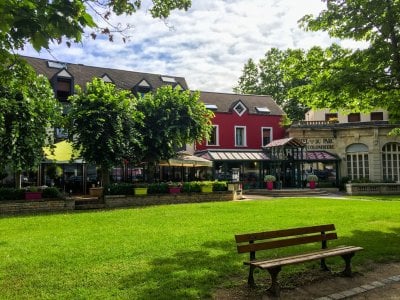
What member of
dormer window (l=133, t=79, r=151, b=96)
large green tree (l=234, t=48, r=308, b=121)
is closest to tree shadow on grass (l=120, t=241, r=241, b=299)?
dormer window (l=133, t=79, r=151, b=96)

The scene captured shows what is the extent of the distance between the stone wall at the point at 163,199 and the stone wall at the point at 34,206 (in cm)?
199

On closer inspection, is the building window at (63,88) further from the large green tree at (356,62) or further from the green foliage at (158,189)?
the large green tree at (356,62)

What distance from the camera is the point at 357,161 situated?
1288 inches

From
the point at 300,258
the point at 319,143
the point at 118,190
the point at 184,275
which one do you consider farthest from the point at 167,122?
the point at 319,143

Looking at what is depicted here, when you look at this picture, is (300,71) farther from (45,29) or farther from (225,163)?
(225,163)

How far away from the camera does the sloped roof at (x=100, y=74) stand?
29.2 m

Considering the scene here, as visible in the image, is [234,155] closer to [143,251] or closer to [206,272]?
[143,251]

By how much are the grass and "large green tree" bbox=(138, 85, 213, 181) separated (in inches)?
305

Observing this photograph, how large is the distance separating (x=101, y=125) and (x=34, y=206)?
15.3 ft

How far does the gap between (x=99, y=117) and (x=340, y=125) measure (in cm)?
2244

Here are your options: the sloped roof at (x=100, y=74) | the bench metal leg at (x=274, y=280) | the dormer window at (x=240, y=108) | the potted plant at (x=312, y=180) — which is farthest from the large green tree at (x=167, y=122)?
the bench metal leg at (x=274, y=280)

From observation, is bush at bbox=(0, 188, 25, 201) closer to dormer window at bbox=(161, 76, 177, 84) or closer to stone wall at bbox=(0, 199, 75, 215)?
stone wall at bbox=(0, 199, 75, 215)

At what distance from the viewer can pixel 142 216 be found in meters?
14.4

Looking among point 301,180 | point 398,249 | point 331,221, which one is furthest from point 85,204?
point 301,180
